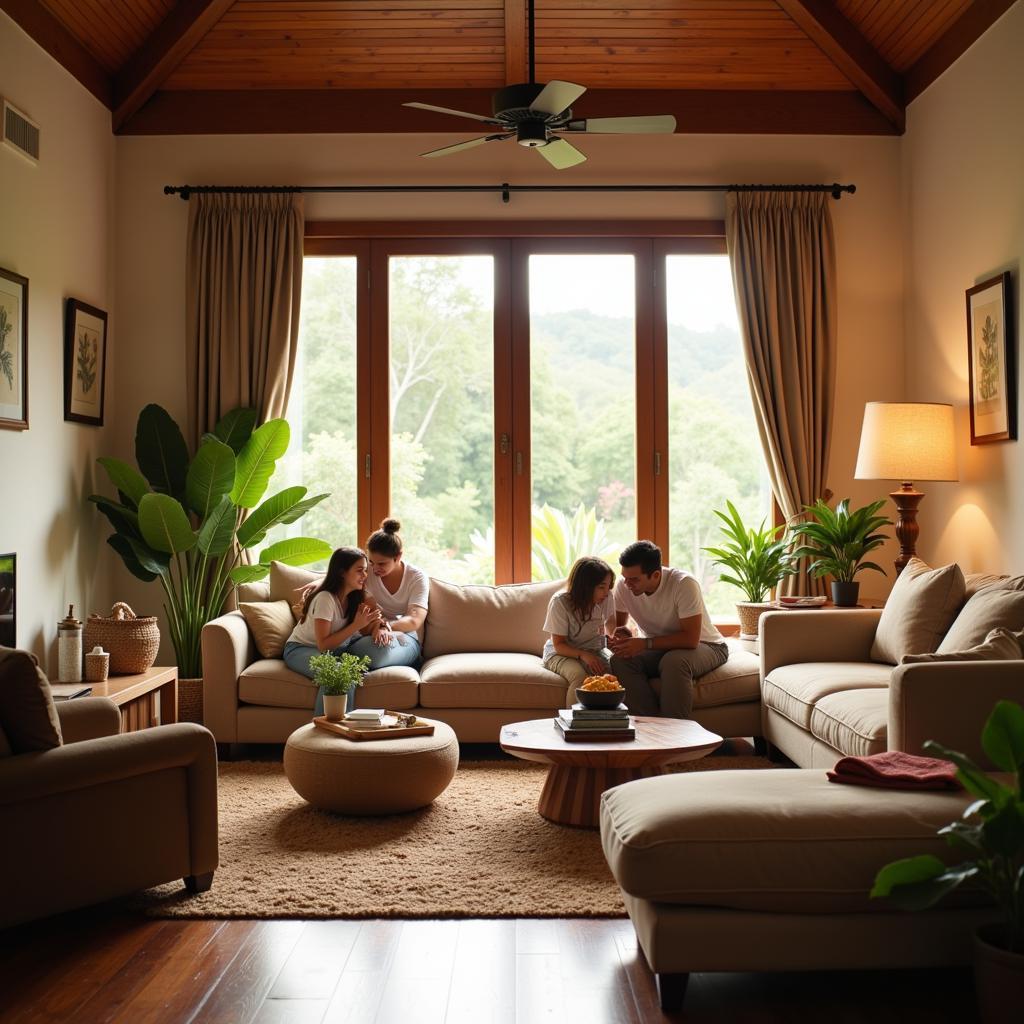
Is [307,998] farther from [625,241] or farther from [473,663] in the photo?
[625,241]

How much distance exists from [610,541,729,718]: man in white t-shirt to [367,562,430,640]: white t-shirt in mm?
1081

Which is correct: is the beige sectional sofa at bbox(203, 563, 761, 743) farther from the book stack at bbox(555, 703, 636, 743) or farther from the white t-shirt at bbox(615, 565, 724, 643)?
the book stack at bbox(555, 703, 636, 743)

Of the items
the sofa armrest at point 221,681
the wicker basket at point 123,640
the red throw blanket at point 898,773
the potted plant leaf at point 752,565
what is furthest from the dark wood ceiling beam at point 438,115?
the red throw blanket at point 898,773

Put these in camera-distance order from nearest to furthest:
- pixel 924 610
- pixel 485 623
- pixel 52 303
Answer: pixel 924 610 → pixel 52 303 → pixel 485 623

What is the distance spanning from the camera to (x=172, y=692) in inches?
208

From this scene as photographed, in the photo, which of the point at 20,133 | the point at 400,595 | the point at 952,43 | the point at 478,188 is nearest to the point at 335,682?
the point at 400,595

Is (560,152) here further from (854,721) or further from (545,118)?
(854,721)

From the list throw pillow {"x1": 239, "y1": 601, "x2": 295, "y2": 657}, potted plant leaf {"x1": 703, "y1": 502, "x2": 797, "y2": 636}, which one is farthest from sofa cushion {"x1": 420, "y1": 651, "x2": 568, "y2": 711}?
potted plant leaf {"x1": 703, "y1": 502, "x2": 797, "y2": 636}

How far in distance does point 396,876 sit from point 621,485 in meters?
3.32

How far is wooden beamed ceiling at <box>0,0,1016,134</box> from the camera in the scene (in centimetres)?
571

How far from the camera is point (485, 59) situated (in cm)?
598

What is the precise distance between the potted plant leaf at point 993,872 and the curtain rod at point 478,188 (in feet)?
14.5

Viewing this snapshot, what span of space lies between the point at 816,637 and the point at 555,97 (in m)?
2.59

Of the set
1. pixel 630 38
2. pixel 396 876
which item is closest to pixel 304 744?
pixel 396 876
